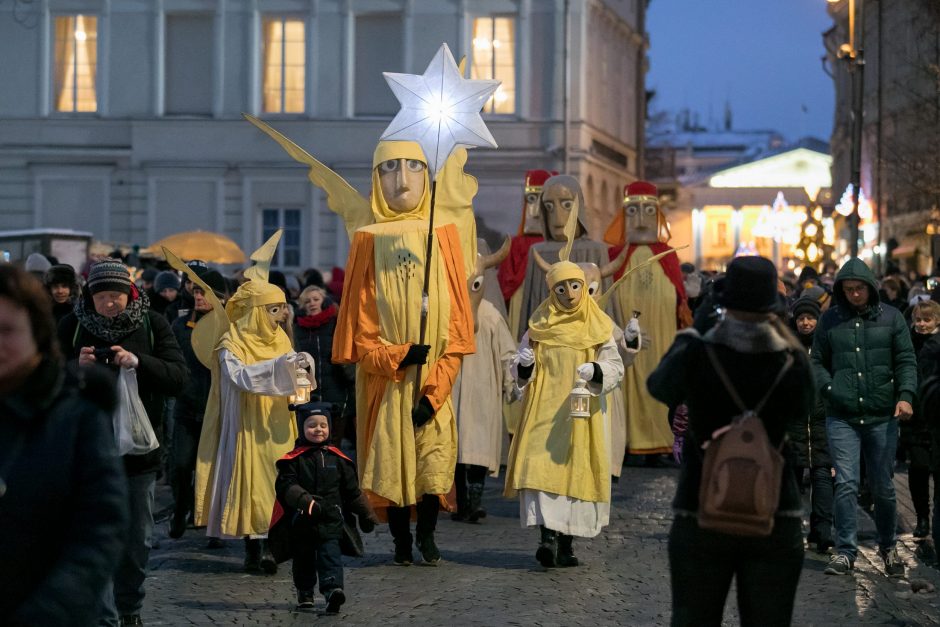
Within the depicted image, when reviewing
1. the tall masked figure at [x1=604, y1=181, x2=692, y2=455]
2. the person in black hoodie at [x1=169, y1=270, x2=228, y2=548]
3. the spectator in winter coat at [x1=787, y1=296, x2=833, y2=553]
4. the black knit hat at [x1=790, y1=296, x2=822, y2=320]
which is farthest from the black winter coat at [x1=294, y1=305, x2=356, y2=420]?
the tall masked figure at [x1=604, y1=181, x2=692, y2=455]

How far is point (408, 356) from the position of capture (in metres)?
10.2

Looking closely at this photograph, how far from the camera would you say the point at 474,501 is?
492 inches

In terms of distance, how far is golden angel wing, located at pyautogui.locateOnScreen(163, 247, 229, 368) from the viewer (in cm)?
1043

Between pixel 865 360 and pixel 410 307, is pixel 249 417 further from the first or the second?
pixel 865 360

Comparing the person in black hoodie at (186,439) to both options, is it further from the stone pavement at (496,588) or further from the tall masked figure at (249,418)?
the tall masked figure at (249,418)

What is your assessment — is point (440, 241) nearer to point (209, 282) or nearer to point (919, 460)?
point (209, 282)

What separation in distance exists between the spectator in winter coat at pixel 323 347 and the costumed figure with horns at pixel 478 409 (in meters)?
0.90

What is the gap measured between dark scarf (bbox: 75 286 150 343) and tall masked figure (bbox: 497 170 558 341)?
729 cm

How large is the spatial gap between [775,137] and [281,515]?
12735 centimetres

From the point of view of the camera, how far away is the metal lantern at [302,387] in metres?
10.0

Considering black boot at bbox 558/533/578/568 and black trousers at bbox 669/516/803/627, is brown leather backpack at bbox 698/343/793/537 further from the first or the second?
black boot at bbox 558/533/578/568

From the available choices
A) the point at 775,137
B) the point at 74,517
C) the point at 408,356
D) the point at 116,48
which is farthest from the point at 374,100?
the point at 775,137

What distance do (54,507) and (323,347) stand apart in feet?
27.0

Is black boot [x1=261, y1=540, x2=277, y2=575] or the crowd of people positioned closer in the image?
the crowd of people
